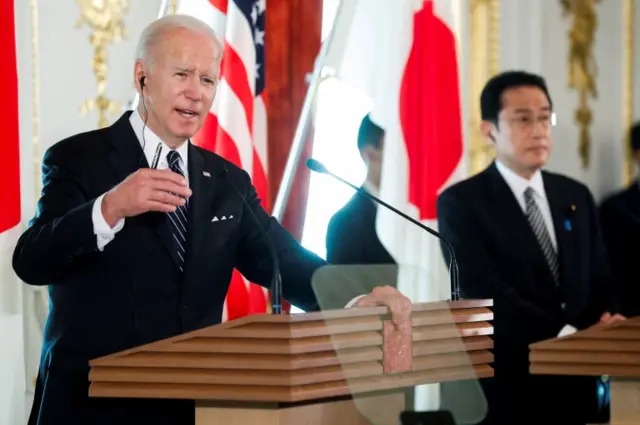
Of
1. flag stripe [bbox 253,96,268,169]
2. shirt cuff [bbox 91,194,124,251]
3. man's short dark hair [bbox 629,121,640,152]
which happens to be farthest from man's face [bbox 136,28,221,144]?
man's short dark hair [bbox 629,121,640,152]

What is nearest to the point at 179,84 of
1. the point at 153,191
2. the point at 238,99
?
the point at 153,191

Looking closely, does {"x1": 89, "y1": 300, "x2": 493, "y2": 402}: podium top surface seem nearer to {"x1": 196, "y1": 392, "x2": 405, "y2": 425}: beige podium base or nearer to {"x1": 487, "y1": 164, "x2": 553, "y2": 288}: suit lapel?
{"x1": 196, "y1": 392, "x2": 405, "y2": 425}: beige podium base

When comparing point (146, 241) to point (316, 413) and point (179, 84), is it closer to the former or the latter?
point (179, 84)

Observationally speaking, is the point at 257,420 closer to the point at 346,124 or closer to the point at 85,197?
the point at 85,197

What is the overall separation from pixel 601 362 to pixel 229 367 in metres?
1.17

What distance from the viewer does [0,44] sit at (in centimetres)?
343

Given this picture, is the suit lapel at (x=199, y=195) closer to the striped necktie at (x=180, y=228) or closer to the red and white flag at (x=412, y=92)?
the striped necktie at (x=180, y=228)

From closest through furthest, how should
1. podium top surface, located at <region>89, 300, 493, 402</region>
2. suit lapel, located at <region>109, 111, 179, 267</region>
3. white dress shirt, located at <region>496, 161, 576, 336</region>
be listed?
1. podium top surface, located at <region>89, 300, 493, 402</region>
2. suit lapel, located at <region>109, 111, 179, 267</region>
3. white dress shirt, located at <region>496, 161, 576, 336</region>

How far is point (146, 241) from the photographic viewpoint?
8.02 ft

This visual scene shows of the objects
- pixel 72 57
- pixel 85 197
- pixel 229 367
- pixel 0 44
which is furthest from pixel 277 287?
pixel 72 57

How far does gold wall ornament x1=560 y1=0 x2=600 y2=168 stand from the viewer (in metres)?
5.90

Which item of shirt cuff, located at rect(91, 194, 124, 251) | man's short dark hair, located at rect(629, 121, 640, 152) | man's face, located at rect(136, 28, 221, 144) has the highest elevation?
man's short dark hair, located at rect(629, 121, 640, 152)

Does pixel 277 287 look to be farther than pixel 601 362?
No

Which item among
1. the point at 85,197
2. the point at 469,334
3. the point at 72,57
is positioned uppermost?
the point at 72,57
